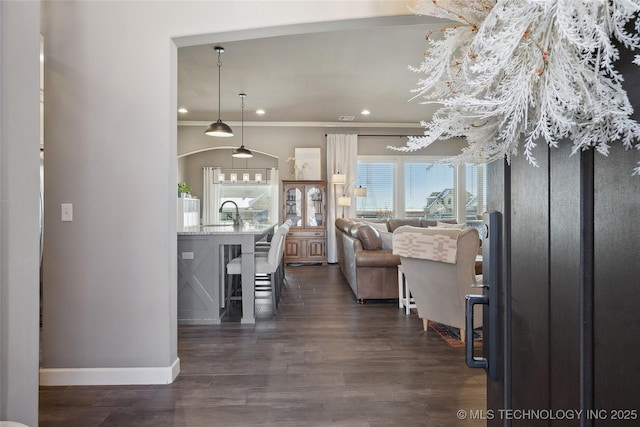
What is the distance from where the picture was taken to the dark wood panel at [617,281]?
0.54m

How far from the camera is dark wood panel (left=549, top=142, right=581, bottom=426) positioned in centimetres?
67

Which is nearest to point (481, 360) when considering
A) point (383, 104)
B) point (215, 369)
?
point (215, 369)

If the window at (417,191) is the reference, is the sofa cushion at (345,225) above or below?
below

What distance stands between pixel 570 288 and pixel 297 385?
200cm

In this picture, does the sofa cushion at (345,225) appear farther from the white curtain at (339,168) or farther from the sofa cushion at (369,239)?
the white curtain at (339,168)

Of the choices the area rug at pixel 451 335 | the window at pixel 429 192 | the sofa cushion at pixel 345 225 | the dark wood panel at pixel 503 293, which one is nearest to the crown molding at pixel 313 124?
the window at pixel 429 192

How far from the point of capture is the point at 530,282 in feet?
2.73

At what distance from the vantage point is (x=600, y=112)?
1.87ft

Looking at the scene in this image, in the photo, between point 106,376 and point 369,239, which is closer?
point 106,376

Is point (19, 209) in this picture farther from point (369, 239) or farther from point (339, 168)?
point (339, 168)

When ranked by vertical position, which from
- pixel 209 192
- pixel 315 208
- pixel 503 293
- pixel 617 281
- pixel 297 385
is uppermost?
pixel 209 192

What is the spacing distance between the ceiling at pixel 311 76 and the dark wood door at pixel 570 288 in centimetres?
187

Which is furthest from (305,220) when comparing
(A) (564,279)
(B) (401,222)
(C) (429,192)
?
(A) (564,279)

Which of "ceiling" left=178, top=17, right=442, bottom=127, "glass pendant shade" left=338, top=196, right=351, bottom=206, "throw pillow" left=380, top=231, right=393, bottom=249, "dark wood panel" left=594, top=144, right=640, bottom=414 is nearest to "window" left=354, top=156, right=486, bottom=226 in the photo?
"glass pendant shade" left=338, top=196, right=351, bottom=206
